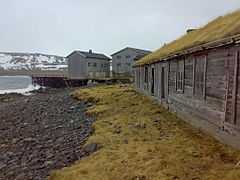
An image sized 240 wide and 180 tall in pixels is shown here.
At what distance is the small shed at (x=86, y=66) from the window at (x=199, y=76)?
43.0 m

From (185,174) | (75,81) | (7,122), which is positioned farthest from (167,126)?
(75,81)

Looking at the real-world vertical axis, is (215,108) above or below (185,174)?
above

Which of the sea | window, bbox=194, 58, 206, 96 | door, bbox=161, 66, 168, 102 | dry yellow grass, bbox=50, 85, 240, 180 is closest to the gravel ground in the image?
dry yellow grass, bbox=50, 85, 240, 180

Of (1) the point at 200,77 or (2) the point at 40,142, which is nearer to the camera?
(1) the point at 200,77

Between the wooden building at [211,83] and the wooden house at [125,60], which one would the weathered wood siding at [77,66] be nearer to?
the wooden house at [125,60]

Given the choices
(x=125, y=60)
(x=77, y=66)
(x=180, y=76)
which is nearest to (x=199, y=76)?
(x=180, y=76)

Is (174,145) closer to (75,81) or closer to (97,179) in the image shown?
(97,179)

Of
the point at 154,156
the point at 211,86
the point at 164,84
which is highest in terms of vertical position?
the point at 211,86

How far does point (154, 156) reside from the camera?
7227mm

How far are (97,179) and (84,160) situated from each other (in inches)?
58.9

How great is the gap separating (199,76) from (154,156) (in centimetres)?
424

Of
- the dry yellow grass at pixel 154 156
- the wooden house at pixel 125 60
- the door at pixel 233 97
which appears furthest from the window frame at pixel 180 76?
the wooden house at pixel 125 60

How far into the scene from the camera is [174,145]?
816 centimetres

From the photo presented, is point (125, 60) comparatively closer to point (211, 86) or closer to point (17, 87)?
point (17, 87)
